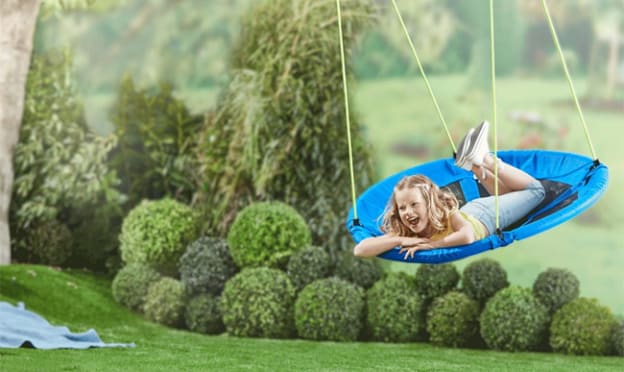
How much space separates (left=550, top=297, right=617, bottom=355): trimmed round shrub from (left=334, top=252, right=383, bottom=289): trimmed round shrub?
133cm

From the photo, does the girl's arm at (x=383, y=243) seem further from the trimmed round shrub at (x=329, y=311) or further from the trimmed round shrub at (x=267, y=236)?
the trimmed round shrub at (x=267, y=236)

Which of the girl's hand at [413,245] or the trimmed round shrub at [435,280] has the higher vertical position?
the girl's hand at [413,245]

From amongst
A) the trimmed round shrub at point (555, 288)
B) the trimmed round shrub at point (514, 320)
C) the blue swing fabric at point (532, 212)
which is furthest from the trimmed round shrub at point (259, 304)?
the blue swing fabric at point (532, 212)

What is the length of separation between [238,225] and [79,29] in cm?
252

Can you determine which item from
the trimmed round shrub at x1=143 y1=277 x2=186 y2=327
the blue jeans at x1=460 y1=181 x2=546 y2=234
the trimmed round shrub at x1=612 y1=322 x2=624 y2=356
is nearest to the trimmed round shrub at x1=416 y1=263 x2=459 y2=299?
the trimmed round shrub at x1=612 y1=322 x2=624 y2=356

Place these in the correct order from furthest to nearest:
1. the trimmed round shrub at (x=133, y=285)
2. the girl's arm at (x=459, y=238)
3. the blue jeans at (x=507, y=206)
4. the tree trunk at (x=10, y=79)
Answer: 1. the tree trunk at (x=10, y=79)
2. the trimmed round shrub at (x=133, y=285)
3. the blue jeans at (x=507, y=206)
4. the girl's arm at (x=459, y=238)

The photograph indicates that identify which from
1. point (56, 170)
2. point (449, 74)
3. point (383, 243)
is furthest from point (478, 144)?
point (56, 170)

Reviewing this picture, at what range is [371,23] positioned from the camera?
742 centimetres

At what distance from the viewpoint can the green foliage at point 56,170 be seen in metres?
7.99

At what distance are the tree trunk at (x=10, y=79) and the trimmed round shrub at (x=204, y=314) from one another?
1705mm

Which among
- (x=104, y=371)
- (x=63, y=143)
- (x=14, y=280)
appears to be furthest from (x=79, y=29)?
(x=104, y=371)

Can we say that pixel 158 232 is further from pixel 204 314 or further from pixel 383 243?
pixel 383 243

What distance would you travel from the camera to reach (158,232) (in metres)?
7.44

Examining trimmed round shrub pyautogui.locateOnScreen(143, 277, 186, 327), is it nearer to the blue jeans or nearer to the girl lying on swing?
the girl lying on swing
